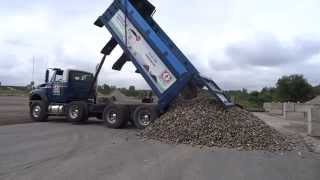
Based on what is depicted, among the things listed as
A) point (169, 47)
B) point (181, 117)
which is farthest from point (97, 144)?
point (169, 47)

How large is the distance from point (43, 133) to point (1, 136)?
1.66m

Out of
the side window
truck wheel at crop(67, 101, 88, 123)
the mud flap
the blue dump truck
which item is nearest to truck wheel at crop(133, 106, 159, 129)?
the blue dump truck

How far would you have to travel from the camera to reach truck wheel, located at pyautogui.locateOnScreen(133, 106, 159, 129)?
16862mm

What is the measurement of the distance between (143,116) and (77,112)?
13.0ft

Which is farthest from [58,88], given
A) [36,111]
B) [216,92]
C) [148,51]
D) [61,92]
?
[216,92]

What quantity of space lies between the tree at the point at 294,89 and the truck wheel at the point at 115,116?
53919 mm

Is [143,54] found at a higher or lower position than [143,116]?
higher

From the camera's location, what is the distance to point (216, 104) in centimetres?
1543

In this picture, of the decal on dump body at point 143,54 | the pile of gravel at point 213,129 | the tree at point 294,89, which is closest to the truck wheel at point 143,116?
the decal on dump body at point 143,54

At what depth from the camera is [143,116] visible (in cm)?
1730

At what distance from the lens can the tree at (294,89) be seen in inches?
2714

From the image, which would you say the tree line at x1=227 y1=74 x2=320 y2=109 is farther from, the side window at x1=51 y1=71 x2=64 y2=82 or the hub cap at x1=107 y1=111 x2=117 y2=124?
the hub cap at x1=107 y1=111 x2=117 y2=124

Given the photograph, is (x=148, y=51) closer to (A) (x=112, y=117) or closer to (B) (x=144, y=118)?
(B) (x=144, y=118)

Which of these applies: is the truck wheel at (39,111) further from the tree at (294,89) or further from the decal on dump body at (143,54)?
the tree at (294,89)
